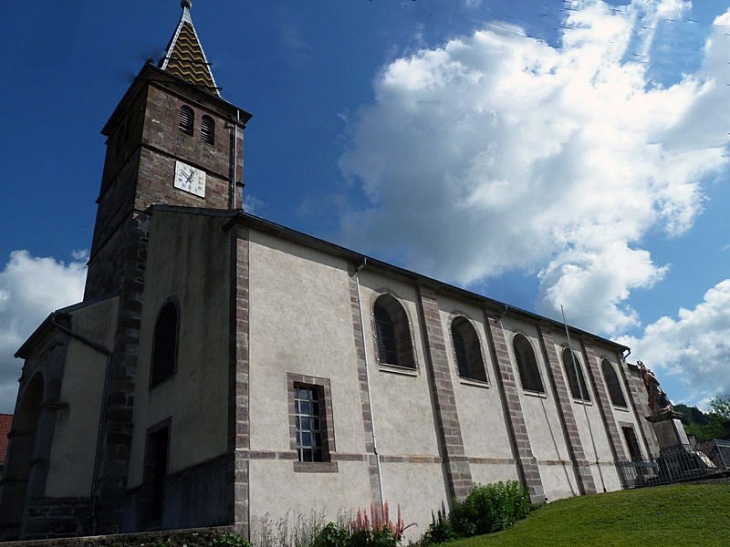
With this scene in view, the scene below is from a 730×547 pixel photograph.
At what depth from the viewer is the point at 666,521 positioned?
31.6ft

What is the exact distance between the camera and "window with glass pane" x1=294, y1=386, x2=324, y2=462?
10492 millimetres

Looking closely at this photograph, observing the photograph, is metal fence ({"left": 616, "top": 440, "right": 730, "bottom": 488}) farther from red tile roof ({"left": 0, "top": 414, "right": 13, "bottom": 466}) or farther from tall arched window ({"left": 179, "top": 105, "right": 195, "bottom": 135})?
red tile roof ({"left": 0, "top": 414, "right": 13, "bottom": 466})

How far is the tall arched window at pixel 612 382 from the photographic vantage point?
22.5 meters

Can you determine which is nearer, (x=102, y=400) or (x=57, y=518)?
(x=57, y=518)

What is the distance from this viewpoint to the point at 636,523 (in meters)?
9.85

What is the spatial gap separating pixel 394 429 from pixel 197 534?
16.8 feet

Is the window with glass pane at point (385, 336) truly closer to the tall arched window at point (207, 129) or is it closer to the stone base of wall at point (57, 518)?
the stone base of wall at point (57, 518)

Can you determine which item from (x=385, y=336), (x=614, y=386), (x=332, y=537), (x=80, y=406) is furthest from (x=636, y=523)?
(x=614, y=386)

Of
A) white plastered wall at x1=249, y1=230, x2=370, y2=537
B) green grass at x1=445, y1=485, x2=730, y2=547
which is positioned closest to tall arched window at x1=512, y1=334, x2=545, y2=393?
green grass at x1=445, y1=485, x2=730, y2=547

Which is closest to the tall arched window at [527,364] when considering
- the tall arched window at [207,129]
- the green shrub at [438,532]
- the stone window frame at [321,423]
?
the green shrub at [438,532]

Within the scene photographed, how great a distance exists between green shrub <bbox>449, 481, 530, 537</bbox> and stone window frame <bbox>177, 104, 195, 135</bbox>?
584 inches

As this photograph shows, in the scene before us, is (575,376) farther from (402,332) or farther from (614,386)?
(402,332)

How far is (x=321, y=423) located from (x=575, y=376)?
1312cm

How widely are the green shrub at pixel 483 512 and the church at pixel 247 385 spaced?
1.38 ft
